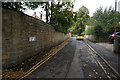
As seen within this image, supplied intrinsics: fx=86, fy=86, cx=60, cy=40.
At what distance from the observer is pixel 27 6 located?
28.7 ft

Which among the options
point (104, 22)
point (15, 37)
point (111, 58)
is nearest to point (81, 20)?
point (104, 22)

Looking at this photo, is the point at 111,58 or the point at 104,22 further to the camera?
the point at 104,22

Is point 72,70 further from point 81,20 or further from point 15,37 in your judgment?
point 81,20

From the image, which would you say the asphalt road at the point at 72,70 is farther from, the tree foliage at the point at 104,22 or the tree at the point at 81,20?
the tree at the point at 81,20

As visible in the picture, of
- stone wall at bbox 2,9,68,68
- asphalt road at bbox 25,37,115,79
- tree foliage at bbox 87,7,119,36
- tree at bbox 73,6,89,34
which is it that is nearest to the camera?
asphalt road at bbox 25,37,115,79

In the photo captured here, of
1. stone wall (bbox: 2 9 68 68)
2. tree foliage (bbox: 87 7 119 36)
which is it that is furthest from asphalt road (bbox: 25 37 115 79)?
tree foliage (bbox: 87 7 119 36)

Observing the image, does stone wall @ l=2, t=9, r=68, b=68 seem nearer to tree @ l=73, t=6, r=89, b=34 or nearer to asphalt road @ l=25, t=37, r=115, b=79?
asphalt road @ l=25, t=37, r=115, b=79

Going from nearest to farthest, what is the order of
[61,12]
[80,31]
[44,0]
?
[44,0], [61,12], [80,31]

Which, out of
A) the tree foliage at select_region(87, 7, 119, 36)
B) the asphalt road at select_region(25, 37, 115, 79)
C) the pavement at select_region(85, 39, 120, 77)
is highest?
the tree foliage at select_region(87, 7, 119, 36)

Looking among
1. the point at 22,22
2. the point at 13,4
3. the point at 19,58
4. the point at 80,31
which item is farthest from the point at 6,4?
the point at 80,31

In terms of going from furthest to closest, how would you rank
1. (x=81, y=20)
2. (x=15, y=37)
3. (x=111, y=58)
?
(x=81, y=20) → (x=111, y=58) → (x=15, y=37)

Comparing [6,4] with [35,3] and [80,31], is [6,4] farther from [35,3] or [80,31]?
[80,31]

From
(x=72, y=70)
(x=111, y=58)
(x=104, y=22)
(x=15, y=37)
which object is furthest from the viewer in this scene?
(x=104, y=22)

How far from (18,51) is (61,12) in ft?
37.2
